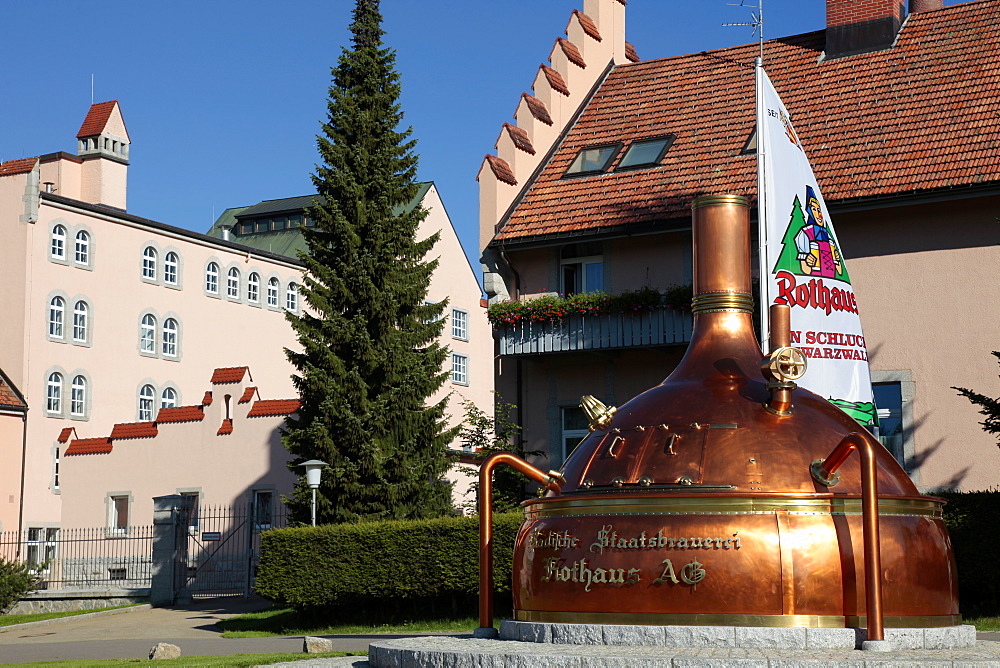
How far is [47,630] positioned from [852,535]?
22931 millimetres

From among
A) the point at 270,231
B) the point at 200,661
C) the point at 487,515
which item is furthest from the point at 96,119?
the point at 487,515

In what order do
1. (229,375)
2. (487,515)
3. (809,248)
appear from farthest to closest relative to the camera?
(229,375)
(809,248)
(487,515)

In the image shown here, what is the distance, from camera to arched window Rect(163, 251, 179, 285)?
50531mm

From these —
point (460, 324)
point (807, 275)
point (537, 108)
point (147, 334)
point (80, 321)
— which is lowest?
point (807, 275)

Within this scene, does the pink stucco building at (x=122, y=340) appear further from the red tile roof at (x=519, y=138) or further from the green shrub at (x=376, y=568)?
the green shrub at (x=376, y=568)

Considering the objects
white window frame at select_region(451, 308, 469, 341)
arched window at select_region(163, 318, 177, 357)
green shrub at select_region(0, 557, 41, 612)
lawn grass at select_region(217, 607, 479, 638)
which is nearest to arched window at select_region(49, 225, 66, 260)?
arched window at select_region(163, 318, 177, 357)

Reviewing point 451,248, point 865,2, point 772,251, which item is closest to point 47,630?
point 772,251

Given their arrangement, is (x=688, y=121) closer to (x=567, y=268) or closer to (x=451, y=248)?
(x=567, y=268)

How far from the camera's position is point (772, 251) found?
61.4ft

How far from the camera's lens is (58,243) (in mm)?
46188

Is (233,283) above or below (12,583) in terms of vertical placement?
above

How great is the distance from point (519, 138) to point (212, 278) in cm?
2332

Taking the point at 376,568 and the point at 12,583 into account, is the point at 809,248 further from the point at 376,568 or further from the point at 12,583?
the point at 12,583

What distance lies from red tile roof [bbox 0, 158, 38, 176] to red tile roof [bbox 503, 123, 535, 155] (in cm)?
2041
